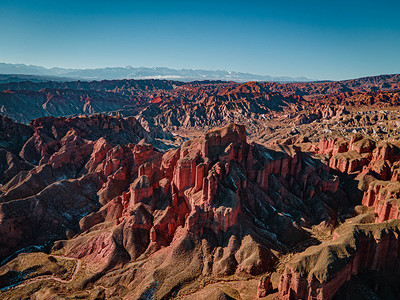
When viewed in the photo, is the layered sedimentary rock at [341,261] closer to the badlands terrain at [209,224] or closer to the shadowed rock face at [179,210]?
the badlands terrain at [209,224]

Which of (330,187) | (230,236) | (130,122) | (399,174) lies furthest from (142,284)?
(130,122)

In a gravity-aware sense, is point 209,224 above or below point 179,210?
below

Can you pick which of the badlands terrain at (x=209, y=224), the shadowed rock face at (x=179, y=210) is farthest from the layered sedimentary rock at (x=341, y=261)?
the shadowed rock face at (x=179, y=210)

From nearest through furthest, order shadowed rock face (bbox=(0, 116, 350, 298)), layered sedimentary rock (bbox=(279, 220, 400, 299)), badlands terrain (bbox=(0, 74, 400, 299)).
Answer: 1. layered sedimentary rock (bbox=(279, 220, 400, 299))
2. badlands terrain (bbox=(0, 74, 400, 299))
3. shadowed rock face (bbox=(0, 116, 350, 298))

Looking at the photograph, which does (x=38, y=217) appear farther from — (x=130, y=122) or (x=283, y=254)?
(x=130, y=122)

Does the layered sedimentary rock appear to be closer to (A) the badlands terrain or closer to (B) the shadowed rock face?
(A) the badlands terrain

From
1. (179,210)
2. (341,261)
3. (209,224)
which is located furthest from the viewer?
(179,210)

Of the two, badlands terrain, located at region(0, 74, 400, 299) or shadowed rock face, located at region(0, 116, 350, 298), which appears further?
→ shadowed rock face, located at region(0, 116, 350, 298)

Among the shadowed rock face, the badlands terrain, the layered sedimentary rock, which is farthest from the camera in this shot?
the shadowed rock face

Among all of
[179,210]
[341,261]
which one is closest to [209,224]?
[179,210]

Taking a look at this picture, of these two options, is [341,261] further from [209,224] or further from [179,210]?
[179,210]

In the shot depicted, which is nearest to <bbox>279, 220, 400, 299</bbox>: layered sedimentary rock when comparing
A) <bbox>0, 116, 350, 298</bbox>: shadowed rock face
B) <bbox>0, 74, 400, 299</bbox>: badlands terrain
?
<bbox>0, 74, 400, 299</bbox>: badlands terrain
